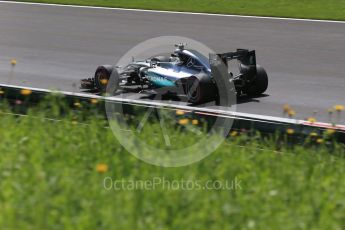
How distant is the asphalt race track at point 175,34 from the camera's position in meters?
13.5

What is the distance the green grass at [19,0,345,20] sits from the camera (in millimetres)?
21453

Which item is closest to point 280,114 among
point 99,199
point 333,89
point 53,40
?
point 333,89

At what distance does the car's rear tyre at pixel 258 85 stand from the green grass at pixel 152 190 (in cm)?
500

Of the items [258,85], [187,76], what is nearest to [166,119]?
[187,76]

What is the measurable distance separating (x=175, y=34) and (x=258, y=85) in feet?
23.1

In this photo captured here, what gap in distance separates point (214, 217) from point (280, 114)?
6.56 m

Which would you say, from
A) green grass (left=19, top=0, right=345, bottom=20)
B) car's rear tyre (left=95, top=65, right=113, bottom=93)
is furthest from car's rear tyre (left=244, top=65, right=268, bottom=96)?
green grass (left=19, top=0, right=345, bottom=20)

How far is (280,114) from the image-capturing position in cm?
1170

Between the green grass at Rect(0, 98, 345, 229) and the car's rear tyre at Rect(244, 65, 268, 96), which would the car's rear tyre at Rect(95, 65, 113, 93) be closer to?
the car's rear tyre at Rect(244, 65, 268, 96)

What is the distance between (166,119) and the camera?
8.44 meters

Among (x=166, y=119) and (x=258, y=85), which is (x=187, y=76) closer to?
(x=258, y=85)

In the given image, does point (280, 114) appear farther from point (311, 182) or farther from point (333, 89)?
point (311, 182)

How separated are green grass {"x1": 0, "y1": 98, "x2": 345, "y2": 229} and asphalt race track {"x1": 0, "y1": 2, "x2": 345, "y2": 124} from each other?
481cm

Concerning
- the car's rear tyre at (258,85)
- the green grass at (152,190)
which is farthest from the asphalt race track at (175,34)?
the green grass at (152,190)
